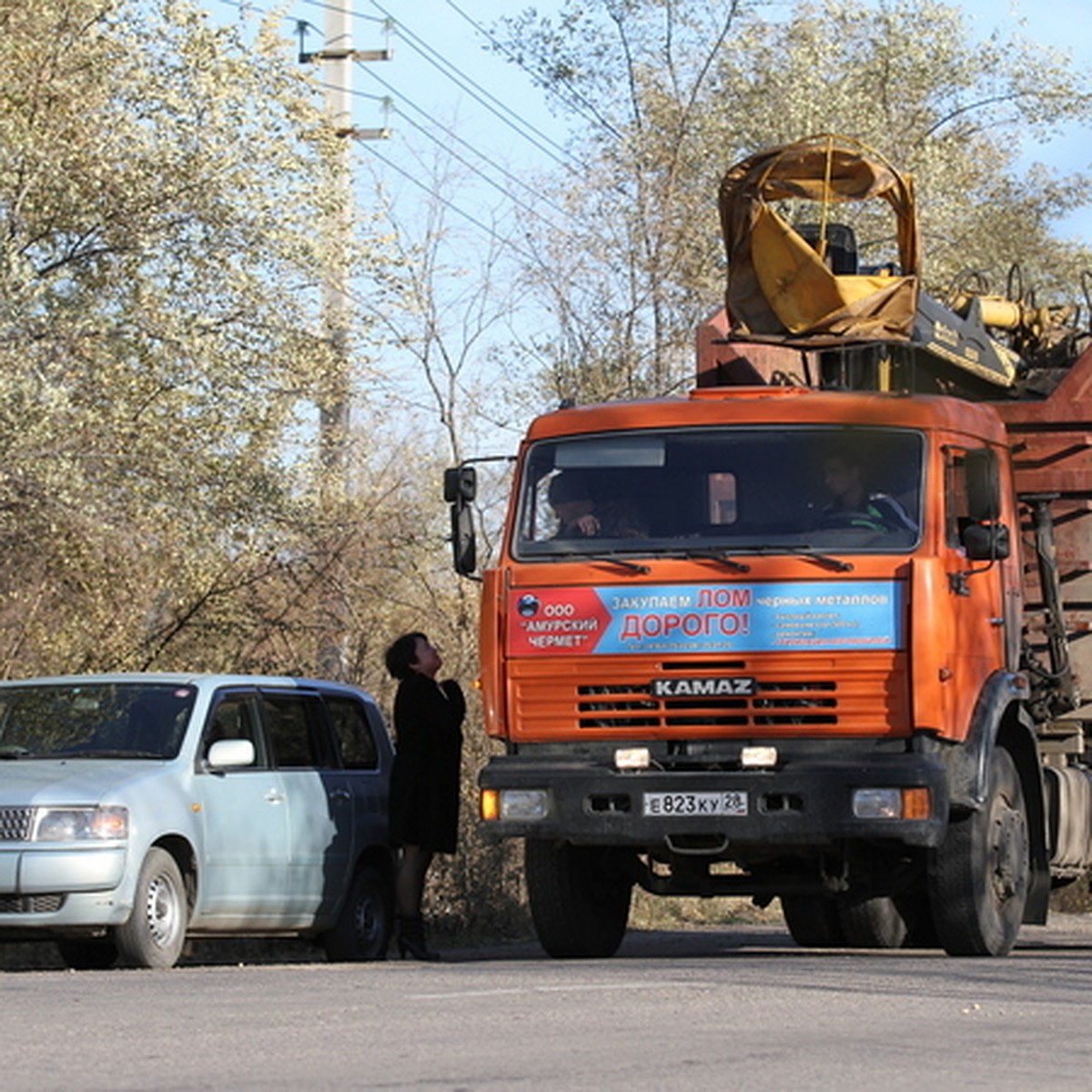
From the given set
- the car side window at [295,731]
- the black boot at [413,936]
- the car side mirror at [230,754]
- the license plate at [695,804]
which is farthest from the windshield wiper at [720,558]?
the black boot at [413,936]

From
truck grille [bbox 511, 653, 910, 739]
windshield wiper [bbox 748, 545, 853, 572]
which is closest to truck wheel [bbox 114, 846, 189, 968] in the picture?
truck grille [bbox 511, 653, 910, 739]

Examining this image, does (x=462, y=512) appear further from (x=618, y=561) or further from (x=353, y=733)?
(x=353, y=733)

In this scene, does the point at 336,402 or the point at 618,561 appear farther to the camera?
the point at 336,402

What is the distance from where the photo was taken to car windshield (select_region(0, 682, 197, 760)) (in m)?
13.6

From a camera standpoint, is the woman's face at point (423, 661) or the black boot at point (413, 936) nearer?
the black boot at point (413, 936)

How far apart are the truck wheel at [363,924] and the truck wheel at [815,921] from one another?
8.12 ft

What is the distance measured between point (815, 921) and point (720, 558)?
354 centimetres

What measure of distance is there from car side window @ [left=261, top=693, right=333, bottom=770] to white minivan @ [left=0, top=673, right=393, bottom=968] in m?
0.01

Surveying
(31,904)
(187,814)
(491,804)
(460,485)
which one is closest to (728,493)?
(460,485)

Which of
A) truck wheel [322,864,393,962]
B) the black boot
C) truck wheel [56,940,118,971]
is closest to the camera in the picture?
truck wheel [56,940,118,971]

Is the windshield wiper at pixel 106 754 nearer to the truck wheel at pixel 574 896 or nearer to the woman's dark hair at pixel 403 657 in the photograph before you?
the woman's dark hair at pixel 403 657

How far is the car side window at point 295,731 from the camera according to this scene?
14594 mm

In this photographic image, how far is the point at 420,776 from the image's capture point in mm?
14773

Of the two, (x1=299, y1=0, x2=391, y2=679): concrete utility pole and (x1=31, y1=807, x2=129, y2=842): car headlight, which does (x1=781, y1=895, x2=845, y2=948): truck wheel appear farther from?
(x1=299, y1=0, x2=391, y2=679): concrete utility pole
